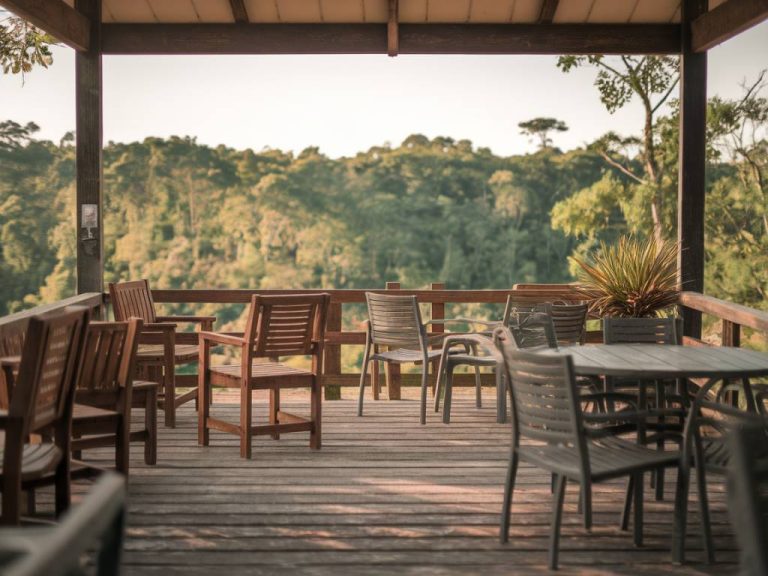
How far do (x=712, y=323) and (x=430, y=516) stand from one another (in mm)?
15240

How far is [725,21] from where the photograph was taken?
6.43 meters

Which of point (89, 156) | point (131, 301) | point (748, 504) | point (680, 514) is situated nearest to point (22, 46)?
point (89, 156)

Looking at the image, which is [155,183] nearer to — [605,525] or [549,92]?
[549,92]

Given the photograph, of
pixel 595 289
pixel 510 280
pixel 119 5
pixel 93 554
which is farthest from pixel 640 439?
pixel 510 280

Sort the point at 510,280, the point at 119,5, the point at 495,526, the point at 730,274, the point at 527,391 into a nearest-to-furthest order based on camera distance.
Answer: the point at 527,391 < the point at 495,526 < the point at 119,5 < the point at 730,274 < the point at 510,280

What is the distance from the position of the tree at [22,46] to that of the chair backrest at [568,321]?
17.3 ft

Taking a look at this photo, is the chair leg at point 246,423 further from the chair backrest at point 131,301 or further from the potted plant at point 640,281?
the potted plant at point 640,281

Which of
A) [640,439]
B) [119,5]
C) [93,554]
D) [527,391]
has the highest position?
[119,5]

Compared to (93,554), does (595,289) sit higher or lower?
higher

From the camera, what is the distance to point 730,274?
17953 millimetres

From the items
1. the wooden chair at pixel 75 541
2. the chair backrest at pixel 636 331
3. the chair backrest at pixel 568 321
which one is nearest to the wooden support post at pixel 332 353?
the chair backrest at pixel 568 321

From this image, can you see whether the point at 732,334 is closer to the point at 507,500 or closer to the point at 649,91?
the point at 507,500

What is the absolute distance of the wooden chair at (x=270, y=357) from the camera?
5.33m

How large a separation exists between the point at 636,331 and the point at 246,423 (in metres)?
2.12
